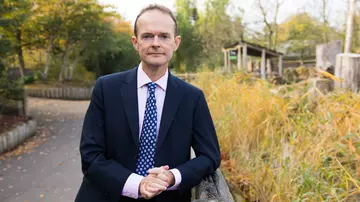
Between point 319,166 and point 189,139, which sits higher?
point 189,139

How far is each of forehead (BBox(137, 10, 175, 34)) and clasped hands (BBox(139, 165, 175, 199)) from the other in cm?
52

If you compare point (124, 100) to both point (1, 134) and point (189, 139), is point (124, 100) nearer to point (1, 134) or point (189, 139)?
point (189, 139)

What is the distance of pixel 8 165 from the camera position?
445cm

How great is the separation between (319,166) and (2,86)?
640 cm

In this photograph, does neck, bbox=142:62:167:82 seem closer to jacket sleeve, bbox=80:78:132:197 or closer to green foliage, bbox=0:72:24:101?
jacket sleeve, bbox=80:78:132:197

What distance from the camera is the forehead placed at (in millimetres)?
1253

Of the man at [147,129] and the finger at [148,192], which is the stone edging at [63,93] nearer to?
the man at [147,129]

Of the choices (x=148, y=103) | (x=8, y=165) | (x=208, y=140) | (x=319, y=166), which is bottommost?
(x=8, y=165)

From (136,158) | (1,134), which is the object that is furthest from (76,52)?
(136,158)

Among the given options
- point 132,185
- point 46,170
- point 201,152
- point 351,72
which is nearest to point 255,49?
point 351,72

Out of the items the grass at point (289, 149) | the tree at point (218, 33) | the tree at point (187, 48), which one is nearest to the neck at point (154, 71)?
the grass at point (289, 149)

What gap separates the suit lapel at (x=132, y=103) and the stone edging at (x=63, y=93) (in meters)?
12.6

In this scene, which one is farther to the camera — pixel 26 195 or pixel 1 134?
pixel 1 134

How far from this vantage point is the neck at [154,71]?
130 cm
